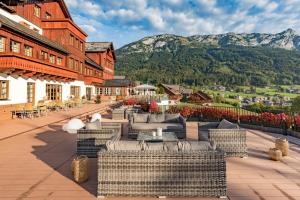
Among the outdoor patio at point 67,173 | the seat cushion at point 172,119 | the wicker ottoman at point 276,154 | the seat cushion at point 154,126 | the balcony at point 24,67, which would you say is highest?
the balcony at point 24,67

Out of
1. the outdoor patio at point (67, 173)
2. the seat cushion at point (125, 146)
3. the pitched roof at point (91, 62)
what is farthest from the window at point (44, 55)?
the seat cushion at point (125, 146)

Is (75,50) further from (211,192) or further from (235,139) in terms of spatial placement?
(211,192)

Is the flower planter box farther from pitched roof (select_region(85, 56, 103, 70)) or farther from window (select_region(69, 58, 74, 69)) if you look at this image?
pitched roof (select_region(85, 56, 103, 70))

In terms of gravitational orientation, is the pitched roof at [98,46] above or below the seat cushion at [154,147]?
above

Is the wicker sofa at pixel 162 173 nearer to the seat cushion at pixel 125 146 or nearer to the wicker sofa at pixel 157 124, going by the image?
the seat cushion at pixel 125 146

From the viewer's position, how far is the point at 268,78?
113125mm

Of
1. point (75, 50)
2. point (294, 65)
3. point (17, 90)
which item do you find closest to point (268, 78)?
point (294, 65)

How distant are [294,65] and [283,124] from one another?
137531 mm

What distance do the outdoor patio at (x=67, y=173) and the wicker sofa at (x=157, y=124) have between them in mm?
2414

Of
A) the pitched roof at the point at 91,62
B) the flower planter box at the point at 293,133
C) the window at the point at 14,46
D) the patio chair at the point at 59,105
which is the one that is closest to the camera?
the flower planter box at the point at 293,133

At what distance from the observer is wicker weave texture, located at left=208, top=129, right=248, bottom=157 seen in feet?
23.1

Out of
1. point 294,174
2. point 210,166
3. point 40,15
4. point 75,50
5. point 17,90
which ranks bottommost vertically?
point 294,174

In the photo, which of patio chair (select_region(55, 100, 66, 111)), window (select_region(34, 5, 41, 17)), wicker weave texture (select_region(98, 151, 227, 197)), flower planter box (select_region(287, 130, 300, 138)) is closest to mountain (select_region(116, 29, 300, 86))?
window (select_region(34, 5, 41, 17))

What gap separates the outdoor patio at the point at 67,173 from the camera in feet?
14.8
